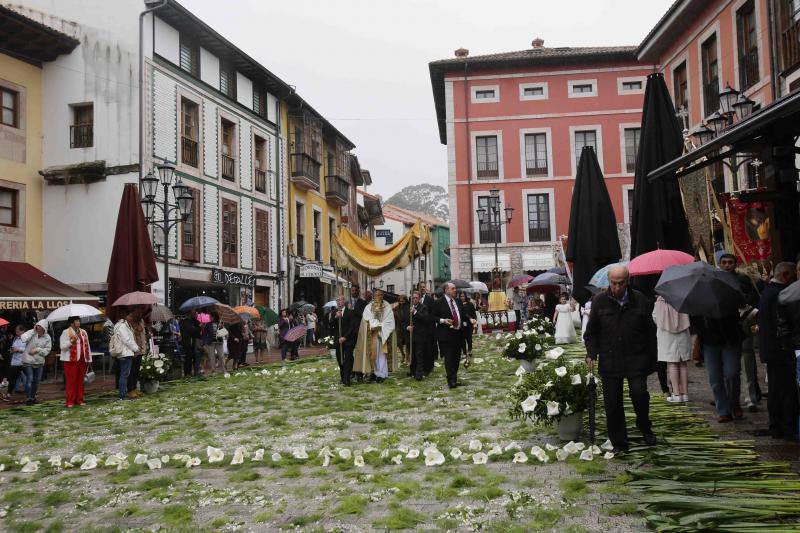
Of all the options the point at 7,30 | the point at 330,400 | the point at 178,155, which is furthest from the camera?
the point at 178,155

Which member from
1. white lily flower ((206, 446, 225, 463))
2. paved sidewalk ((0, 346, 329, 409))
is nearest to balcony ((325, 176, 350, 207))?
paved sidewalk ((0, 346, 329, 409))

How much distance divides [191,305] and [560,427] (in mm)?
12761

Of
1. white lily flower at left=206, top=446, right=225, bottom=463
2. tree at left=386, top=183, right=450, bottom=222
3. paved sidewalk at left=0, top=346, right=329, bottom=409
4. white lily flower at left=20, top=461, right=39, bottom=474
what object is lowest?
paved sidewalk at left=0, top=346, right=329, bottom=409

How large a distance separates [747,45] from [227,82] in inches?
709

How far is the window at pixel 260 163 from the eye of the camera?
3069 centimetres

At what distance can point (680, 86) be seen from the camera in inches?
942

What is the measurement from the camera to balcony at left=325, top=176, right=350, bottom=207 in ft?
126

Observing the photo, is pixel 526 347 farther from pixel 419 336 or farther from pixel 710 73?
pixel 710 73

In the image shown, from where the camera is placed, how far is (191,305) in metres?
18.2

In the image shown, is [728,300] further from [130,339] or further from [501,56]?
[501,56]

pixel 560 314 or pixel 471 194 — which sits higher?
pixel 471 194

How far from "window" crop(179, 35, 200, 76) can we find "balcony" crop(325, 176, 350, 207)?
13.2 meters

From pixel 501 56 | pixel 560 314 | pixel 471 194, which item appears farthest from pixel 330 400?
pixel 501 56

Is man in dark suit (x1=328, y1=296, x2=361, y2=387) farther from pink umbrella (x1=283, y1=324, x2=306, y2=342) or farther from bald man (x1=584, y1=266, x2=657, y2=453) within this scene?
pink umbrella (x1=283, y1=324, x2=306, y2=342)
